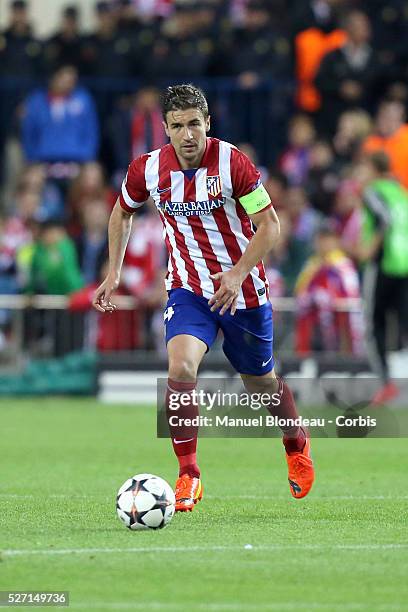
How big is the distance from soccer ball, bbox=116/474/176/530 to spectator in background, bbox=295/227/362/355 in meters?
10.5

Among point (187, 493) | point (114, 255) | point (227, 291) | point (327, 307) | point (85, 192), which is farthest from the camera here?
point (85, 192)

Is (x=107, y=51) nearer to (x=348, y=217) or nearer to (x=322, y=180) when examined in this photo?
(x=322, y=180)

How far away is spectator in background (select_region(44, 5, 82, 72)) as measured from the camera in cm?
2188

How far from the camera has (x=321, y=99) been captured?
834 inches

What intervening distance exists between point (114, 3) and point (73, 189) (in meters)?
4.15

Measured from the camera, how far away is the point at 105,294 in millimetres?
8984

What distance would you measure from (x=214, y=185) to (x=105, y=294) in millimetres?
931

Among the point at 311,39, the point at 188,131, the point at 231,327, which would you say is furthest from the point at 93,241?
the point at 188,131

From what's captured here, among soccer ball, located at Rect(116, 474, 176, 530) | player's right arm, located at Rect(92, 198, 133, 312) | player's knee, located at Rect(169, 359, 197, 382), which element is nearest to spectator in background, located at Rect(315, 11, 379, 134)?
player's right arm, located at Rect(92, 198, 133, 312)

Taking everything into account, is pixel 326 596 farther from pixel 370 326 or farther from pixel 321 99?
pixel 321 99

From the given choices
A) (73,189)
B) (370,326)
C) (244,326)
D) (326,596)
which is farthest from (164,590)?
(73,189)

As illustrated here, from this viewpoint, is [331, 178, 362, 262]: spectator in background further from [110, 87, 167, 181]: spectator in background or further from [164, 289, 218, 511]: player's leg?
[164, 289, 218, 511]: player's leg

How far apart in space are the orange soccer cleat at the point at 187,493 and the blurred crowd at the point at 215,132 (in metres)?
8.68

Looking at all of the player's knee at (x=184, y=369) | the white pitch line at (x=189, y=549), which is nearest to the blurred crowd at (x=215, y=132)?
the player's knee at (x=184, y=369)
